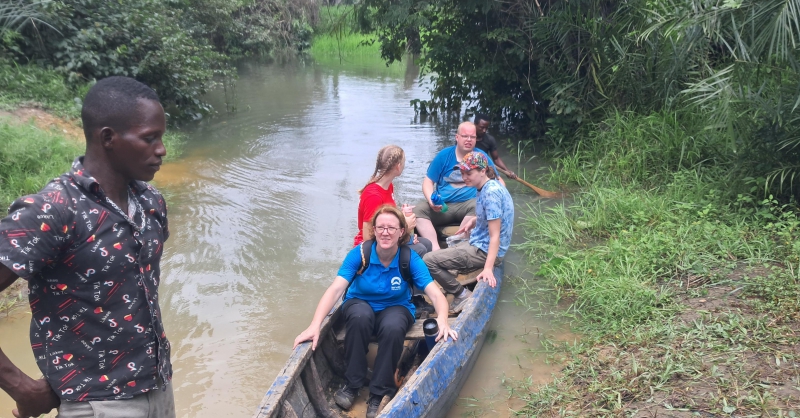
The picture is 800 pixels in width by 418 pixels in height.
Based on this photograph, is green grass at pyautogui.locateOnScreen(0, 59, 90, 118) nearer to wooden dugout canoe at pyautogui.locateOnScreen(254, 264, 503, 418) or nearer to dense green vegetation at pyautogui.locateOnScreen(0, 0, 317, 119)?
dense green vegetation at pyautogui.locateOnScreen(0, 0, 317, 119)

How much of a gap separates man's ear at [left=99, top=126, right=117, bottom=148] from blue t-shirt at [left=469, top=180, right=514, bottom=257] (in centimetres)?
324

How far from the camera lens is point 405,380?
153 inches

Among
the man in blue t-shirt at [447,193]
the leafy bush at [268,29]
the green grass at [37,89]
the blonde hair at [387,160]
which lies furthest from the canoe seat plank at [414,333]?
the leafy bush at [268,29]

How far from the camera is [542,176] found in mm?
8719

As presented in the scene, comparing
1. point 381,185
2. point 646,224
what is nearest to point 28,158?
point 381,185

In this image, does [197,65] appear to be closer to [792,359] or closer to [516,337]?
[516,337]

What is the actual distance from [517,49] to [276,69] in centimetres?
1489

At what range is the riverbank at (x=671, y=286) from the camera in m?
3.59

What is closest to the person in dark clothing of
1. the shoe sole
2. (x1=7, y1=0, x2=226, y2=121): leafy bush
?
the shoe sole

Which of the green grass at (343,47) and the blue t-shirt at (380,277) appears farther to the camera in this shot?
the green grass at (343,47)

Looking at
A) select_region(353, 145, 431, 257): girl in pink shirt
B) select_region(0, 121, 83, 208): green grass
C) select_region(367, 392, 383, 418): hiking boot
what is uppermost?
select_region(353, 145, 431, 257): girl in pink shirt

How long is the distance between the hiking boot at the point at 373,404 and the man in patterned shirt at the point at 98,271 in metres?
1.87

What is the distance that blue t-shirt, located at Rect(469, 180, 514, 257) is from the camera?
4625 mm

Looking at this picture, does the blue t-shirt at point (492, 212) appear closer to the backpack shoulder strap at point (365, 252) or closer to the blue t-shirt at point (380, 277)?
the blue t-shirt at point (380, 277)
